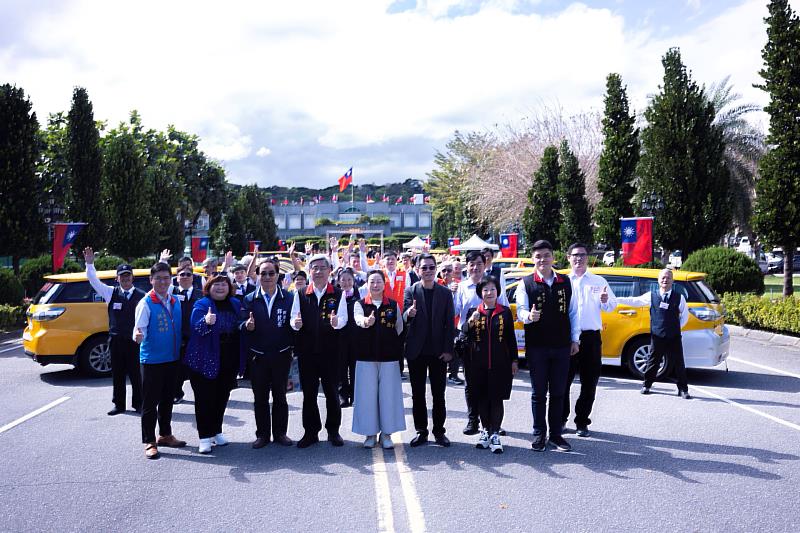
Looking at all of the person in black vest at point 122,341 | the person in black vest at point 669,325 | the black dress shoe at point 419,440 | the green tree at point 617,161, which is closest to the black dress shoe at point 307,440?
the black dress shoe at point 419,440

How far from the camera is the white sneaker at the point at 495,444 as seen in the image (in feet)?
21.0

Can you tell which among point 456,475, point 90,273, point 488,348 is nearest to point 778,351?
point 488,348

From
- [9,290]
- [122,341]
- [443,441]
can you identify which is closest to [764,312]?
[443,441]

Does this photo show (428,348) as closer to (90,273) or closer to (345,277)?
(345,277)

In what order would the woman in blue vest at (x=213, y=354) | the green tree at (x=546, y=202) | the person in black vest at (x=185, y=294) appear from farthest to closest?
the green tree at (x=546, y=202), the person in black vest at (x=185, y=294), the woman in blue vest at (x=213, y=354)

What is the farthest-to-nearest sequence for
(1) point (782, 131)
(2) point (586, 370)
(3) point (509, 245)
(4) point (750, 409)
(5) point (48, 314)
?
(3) point (509, 245), (1) point (782, 131), (5) point (48, 314), (4) point (750, 409), (2) point (586, 370)

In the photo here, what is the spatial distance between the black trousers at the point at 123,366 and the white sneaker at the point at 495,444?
177 inches

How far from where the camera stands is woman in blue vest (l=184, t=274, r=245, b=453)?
6.50 m

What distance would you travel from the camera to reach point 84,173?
2577cm

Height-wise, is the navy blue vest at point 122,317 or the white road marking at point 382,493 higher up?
the navy blue vest at point 122,317

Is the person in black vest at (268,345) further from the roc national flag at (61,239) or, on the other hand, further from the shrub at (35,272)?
the shrub at (35,272)

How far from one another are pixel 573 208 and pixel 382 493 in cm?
2586

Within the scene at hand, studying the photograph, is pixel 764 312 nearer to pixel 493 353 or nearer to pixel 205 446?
pixel 493 353

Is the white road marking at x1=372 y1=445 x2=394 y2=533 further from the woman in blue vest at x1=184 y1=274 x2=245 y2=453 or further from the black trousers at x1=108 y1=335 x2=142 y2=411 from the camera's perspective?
the black trousers at x1=108 y1=335 x2=142 y2=411
